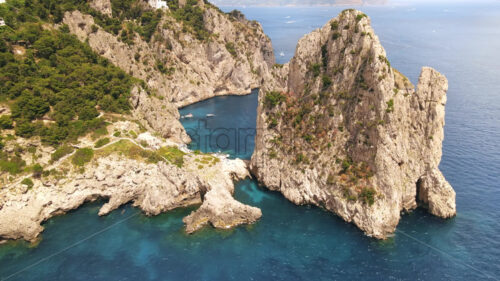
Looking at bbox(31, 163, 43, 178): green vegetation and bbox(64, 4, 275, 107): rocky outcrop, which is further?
bbox(64, 4, 275, 107): rocky outcrop

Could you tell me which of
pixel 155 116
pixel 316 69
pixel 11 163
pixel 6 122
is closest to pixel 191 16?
pixel 155 116

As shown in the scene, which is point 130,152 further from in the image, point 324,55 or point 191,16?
point 191,16

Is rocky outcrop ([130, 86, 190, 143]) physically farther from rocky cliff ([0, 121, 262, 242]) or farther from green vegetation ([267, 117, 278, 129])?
green vegetation ([267, 117, 278, 129])

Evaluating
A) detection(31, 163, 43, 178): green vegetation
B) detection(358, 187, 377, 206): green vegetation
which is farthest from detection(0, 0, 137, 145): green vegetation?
detection(358, 187, 377, 206): green vegetation

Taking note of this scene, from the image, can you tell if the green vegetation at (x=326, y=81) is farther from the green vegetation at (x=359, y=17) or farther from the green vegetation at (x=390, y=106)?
the green vegetation at (x=390, y=106)

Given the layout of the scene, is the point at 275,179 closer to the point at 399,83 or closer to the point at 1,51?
the point at 399,83

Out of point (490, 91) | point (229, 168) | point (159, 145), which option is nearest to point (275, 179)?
point (229, 168)
